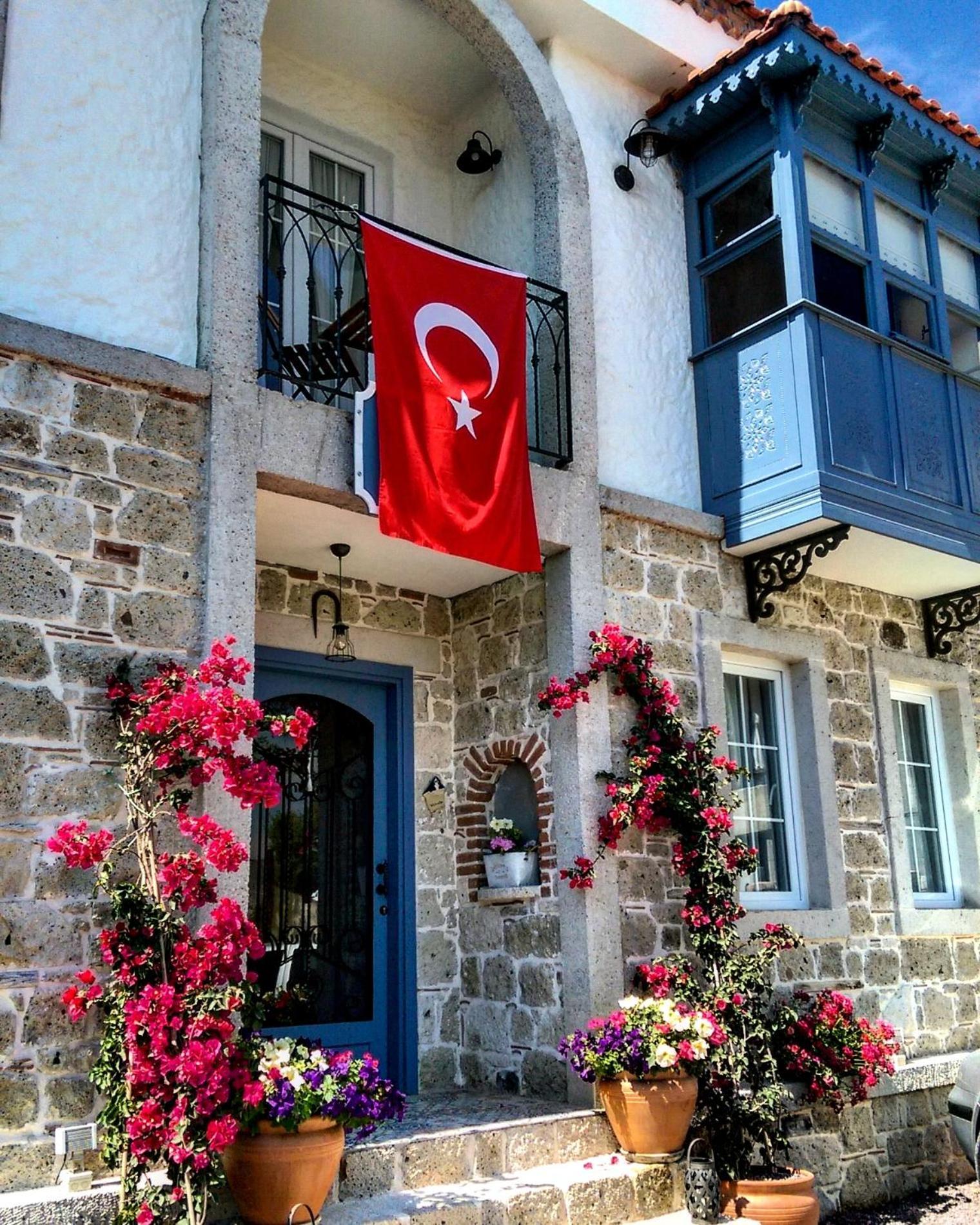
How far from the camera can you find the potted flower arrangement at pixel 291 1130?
433 centimetres

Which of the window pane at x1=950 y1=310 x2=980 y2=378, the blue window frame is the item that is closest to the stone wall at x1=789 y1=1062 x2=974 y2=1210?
the blue window frame

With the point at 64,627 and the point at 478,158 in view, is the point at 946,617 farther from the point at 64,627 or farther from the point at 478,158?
the point at 64,627

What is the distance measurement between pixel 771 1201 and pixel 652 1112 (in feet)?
2.24

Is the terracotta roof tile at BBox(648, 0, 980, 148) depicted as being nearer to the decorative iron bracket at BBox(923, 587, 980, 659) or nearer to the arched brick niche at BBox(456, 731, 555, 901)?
the decorative iron bracket at BBox(923, 587, 980, 659)

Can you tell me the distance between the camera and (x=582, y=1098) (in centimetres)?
594

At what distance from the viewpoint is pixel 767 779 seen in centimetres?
746

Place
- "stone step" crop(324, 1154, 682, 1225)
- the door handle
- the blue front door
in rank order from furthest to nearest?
the door handle
the blue front door
"stone step" crop(324, 1154, 682, 1225)

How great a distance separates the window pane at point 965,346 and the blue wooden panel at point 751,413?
2.11 m

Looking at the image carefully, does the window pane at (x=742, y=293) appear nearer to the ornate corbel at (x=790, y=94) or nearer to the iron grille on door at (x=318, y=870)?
the ornate corbel at (x=790, y=94)

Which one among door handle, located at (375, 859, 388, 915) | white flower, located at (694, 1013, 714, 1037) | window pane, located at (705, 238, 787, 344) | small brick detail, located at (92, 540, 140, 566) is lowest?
white flower, located at (694, 1013, 714, 1037)

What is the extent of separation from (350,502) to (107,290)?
143 centimetres

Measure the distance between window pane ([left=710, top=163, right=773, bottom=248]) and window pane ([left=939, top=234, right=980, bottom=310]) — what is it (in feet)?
5.04

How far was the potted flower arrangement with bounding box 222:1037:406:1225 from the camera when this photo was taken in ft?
14.2

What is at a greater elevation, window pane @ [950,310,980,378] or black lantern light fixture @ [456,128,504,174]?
black lantern light fixture @ [456,128,504,174]
